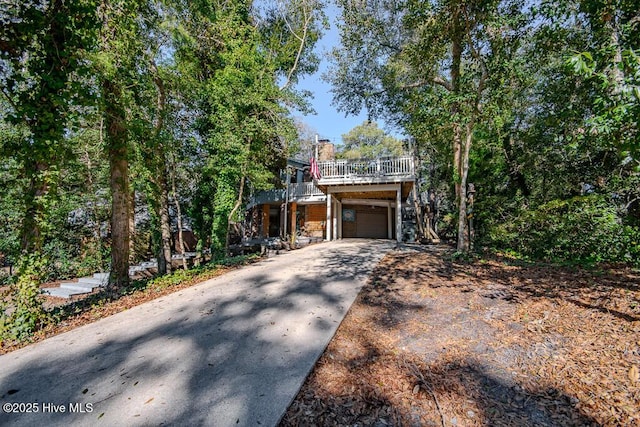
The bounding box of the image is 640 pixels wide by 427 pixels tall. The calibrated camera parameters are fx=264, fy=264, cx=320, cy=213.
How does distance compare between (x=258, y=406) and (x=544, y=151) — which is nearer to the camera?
(x=258, y=406)

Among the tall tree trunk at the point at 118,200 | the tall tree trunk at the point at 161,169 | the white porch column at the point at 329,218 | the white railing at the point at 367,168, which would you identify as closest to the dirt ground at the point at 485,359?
the tall tree trunk at the point at 118,200

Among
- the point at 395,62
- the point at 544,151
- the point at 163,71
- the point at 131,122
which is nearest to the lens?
the point at 131,122

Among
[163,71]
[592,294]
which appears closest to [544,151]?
[592,294]

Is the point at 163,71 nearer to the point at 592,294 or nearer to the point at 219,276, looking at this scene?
the point at 219,276

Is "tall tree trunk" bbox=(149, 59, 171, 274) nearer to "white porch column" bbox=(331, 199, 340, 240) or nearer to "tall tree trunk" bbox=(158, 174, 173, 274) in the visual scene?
"tall tree trunk" bbox=(158, 174, 173, 274)

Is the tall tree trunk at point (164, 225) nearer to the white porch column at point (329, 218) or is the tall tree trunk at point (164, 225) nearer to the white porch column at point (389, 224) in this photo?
the white porch column at point (329, 218)

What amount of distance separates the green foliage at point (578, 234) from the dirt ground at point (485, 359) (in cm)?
221

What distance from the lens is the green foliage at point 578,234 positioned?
6.31 metres

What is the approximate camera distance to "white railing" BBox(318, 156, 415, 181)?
12664 millimetres

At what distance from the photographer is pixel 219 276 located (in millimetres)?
6984

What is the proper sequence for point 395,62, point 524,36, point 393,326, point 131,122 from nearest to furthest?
1. point 393,326
2. point 131,122
3. point 524,36
4. point 395,62

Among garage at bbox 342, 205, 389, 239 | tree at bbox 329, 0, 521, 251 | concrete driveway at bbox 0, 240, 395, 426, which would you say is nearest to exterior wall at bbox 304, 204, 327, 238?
garage at bbox 342, 205, 389, 239

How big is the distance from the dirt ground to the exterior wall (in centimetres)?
1278

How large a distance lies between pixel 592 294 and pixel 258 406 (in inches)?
207
